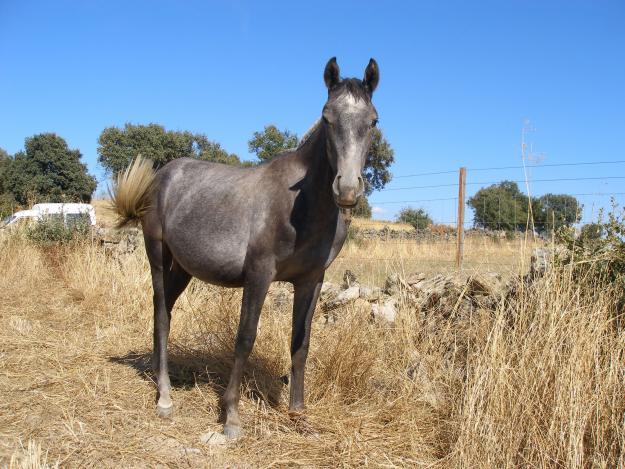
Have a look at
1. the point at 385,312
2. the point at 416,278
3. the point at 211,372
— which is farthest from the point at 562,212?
the point at 211,372

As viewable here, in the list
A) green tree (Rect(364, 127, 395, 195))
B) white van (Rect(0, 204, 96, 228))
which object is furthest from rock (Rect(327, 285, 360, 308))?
green tree (Rect(364, 127, 395, 195))

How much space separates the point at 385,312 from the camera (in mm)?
4930

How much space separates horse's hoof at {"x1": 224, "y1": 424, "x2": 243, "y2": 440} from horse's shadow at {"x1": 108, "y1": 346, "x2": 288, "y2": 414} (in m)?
0.47

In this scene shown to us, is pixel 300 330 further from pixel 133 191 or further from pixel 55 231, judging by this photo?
pixel 55 231

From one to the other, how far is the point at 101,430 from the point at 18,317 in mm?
3536

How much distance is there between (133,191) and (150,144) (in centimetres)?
2725

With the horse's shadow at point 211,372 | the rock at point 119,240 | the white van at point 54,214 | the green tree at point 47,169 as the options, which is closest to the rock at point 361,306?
the horse's shadow at point 211,372

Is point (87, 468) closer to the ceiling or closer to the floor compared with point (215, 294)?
closer to the floor

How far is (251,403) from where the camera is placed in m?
3.56

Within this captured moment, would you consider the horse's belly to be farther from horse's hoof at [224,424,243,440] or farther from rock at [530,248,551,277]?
rock at [530,248,551,277]

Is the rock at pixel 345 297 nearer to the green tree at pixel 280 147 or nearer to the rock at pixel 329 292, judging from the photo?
the rock at pixel 329 292

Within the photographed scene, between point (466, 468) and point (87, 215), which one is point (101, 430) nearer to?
point (466, 468)

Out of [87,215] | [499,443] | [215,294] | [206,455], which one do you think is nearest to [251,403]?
[206,455]

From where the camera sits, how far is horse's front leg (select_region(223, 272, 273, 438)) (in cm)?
302
